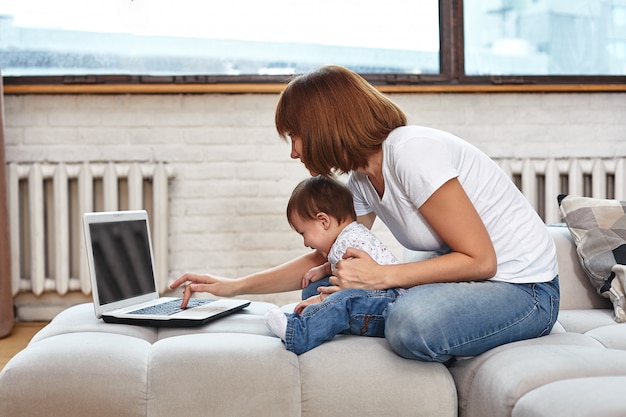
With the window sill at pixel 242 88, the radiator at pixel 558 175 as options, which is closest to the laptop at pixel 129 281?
the window sill at pixel 242 88

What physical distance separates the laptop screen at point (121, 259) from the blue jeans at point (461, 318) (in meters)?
0.73

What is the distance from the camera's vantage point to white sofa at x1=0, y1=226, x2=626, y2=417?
1.33 m

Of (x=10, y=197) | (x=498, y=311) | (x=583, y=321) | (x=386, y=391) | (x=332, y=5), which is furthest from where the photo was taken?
(x=332, y=5)

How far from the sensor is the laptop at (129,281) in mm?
1717

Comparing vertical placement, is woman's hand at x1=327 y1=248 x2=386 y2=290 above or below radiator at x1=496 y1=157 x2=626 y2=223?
below

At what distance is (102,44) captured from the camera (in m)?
3.23

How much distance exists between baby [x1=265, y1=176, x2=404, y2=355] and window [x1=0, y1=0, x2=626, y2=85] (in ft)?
4.92

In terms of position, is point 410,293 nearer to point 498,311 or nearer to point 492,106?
point 498,311

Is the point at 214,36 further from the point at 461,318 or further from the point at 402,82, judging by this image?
the point at 461,318

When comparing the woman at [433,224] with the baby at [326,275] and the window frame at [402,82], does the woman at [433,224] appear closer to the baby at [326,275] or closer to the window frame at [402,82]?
the baby at [326,275]

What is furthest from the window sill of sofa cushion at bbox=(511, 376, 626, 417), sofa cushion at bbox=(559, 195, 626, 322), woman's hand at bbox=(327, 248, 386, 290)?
sofa cushion at bbox=(511, 376, 626, 417)

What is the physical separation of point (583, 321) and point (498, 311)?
442 millimetres

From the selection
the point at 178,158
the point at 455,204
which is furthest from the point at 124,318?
the point at 178,158

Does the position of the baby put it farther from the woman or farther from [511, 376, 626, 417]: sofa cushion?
[511, 376, 626, 417]: sofa cushion
